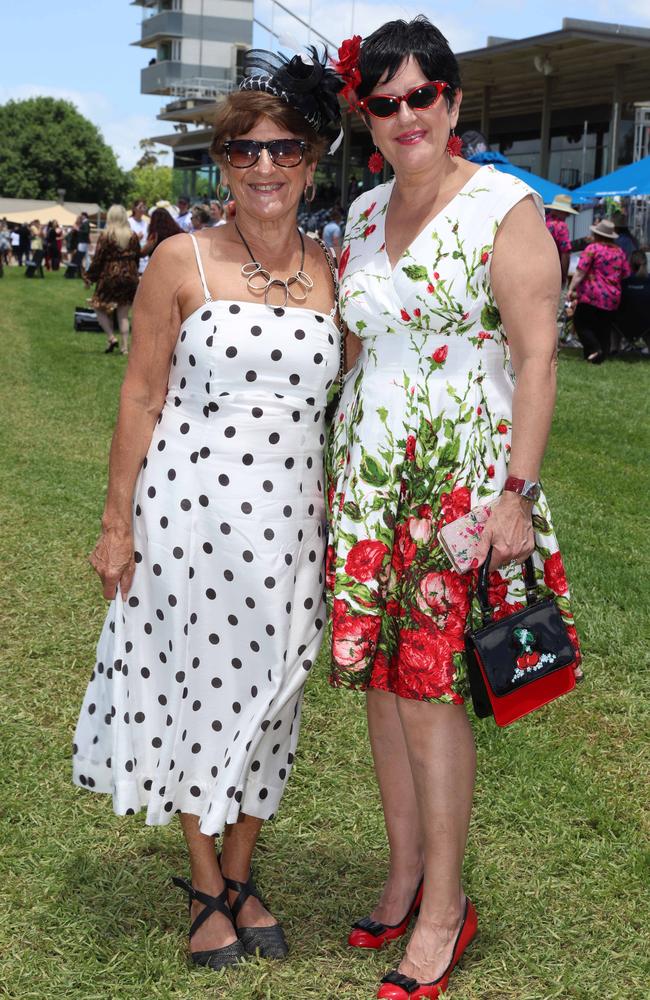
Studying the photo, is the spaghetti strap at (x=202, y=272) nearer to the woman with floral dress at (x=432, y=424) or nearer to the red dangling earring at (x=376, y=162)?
the woman with floral dress at (x=432, y=424)

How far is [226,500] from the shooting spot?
270 cm

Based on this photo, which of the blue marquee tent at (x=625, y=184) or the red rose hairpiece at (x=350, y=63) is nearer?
the red rose hairpiece at (x=350, y=63)

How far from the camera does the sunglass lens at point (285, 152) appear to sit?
268 cm

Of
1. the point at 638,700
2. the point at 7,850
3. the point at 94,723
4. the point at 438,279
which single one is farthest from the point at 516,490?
the point at 638,700

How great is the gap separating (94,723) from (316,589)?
700 millimetres

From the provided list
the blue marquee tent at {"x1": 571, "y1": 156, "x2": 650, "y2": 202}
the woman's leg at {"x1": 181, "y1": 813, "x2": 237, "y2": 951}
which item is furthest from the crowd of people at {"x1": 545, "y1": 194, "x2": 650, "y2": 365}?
the woman's leg at {"x1": 181, "y1": 813, "x2": 237, "y2": 951}

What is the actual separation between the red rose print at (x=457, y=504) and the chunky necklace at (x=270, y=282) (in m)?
0.61

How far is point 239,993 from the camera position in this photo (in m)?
2.71

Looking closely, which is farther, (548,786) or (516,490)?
(548,786)

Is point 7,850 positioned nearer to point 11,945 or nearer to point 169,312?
point 11,945

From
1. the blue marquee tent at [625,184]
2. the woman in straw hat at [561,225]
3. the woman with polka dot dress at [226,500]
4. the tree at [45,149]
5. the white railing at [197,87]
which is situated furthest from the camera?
the tree at [45,149]

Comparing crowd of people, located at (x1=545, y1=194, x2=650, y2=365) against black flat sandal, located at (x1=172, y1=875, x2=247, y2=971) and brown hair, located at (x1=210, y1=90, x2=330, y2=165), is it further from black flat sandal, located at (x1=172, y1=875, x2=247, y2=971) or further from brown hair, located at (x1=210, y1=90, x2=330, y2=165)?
black flat sandal, located at (x1=172, y1=875, x2=247, y2=971)

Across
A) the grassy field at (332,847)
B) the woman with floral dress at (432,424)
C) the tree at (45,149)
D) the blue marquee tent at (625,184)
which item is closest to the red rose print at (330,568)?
the woman with floral dress at (432,424)

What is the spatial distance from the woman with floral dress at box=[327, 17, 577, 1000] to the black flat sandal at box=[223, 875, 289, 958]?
13.4 inches
